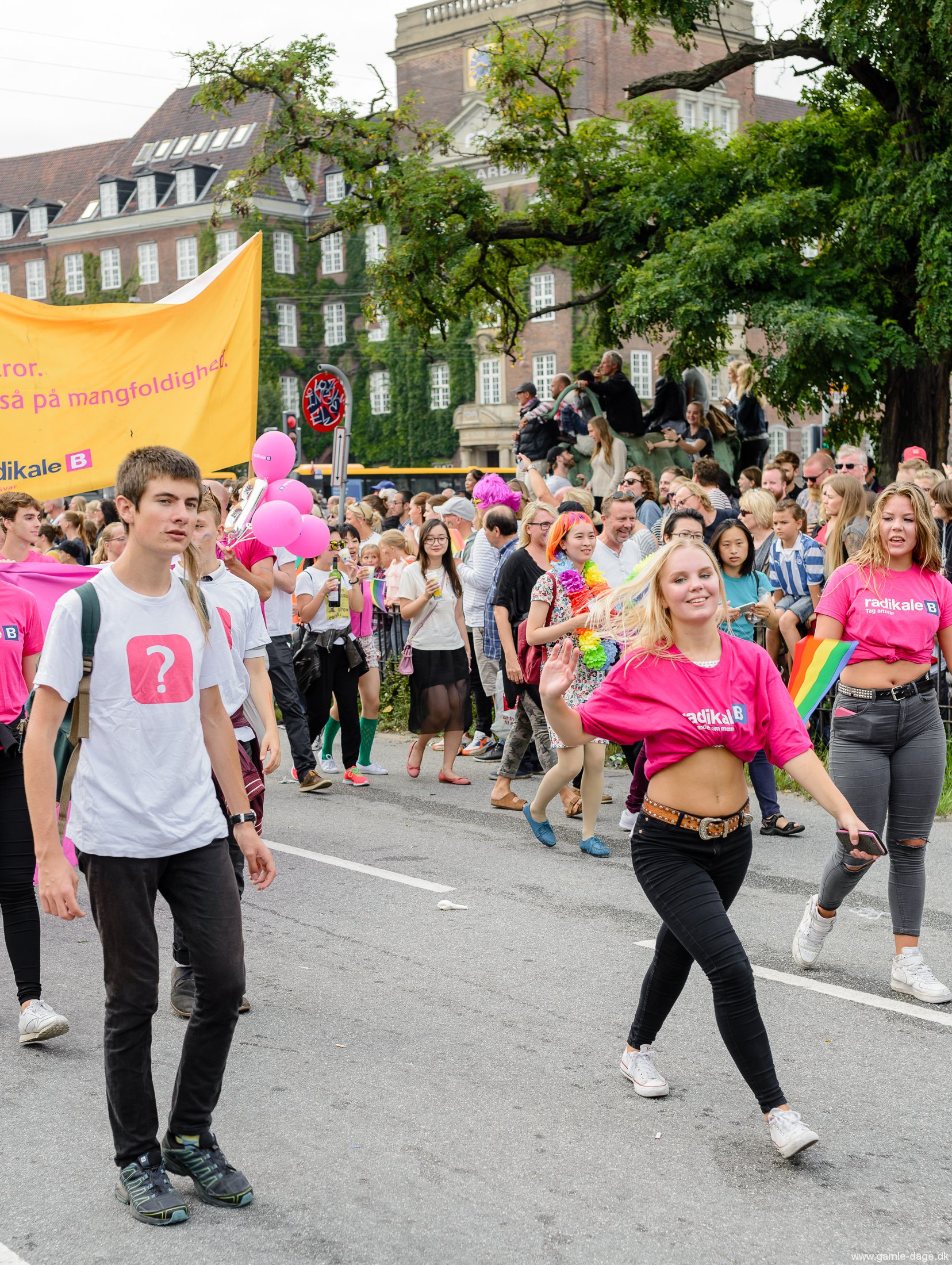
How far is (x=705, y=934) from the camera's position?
393 cm

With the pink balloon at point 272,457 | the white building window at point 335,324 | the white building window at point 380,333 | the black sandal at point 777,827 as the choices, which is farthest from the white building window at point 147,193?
the black sandal at point 777,827

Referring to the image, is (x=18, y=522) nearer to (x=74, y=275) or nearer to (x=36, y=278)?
(x=74, y=275)

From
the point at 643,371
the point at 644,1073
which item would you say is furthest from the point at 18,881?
the point at 643,371

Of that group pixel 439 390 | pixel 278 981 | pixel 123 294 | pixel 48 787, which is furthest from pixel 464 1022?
pixel 123 294

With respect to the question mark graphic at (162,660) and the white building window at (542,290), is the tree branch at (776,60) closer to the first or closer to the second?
the question mark graphic at (162,660)

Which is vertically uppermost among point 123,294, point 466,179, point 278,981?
point 123,294

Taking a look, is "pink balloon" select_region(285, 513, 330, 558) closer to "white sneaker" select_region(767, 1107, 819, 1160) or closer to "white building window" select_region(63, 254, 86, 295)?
"white sneaker" select_region(767, 1107, 819, 1160)

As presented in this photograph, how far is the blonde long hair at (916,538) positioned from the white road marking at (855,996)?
1586 mm

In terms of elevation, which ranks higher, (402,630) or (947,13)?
(947,13)

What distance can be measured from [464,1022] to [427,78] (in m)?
57.8

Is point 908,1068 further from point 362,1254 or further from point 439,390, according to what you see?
point 439,390

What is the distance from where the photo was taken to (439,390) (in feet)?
199

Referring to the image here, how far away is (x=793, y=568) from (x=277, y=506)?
3894 mm

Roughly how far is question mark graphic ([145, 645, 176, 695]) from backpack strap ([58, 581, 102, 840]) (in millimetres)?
146
